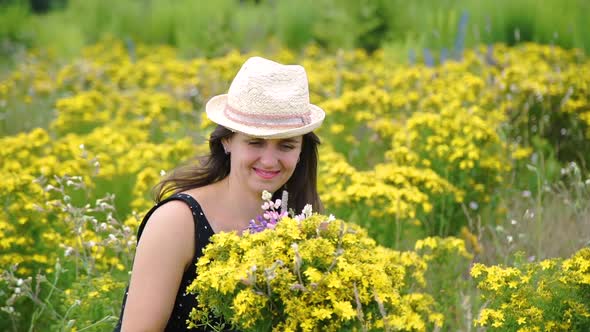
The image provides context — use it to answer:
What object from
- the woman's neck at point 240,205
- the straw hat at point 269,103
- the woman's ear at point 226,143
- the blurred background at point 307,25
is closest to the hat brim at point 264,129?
the straw hat at point 269,103

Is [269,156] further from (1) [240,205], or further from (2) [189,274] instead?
(2) [189,274]

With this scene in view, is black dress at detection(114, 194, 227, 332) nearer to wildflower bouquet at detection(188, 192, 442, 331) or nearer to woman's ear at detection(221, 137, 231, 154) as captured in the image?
woman's ear at detection(221, 137, 231, 154)

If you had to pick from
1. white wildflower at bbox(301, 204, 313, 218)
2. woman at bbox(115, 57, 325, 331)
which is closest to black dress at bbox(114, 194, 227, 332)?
woman at bbox(115, 57, 325, 331)

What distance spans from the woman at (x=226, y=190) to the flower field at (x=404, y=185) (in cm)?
43

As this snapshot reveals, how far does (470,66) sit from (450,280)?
11.5ft

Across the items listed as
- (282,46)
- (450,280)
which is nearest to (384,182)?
(450,280)

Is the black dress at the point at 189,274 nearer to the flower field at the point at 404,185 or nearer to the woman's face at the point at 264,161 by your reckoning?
the woman's face at the point at 264,161

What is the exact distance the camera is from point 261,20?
37.8 ft

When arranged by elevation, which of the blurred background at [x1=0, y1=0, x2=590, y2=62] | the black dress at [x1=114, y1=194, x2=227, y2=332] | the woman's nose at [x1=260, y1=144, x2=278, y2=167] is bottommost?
the blurred background at [x1=0, y1=0, x2=590, y2=62]

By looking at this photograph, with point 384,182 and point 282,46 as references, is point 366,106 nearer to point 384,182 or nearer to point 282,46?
point 384,182

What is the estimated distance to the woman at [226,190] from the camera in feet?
9.30

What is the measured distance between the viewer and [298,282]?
2.42 metres

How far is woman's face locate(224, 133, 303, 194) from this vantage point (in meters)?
3.03

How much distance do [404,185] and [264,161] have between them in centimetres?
160
